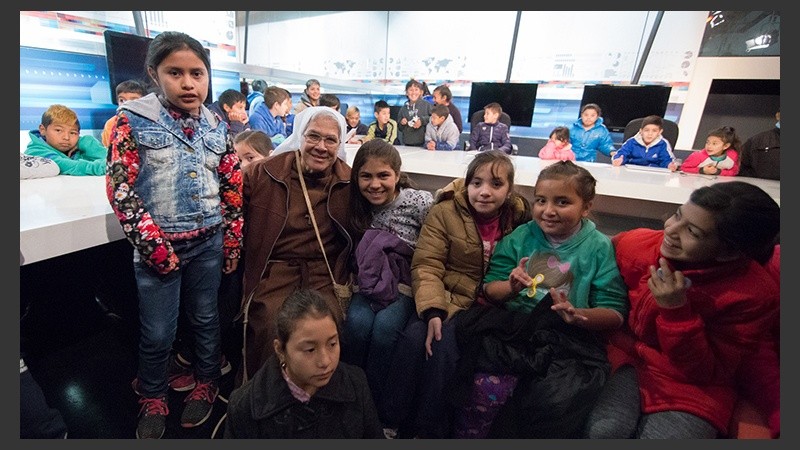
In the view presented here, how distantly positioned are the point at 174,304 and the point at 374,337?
69 centimetres

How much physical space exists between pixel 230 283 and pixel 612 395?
56.9 inches

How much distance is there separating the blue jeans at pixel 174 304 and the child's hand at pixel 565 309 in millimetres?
1138

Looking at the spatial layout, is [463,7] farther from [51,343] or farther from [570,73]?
[570,73]

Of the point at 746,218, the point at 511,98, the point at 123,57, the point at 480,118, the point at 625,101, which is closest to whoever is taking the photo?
the point at 746,218

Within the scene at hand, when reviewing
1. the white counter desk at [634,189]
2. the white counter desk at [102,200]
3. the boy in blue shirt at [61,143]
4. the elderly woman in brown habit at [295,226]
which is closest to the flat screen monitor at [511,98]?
the white counter desk at [102,200]

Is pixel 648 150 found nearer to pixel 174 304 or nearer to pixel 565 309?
pixel 565 309

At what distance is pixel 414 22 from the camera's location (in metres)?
7.37

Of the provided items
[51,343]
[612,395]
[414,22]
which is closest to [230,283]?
[51,343]

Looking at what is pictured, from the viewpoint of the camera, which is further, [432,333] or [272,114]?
[272,114]

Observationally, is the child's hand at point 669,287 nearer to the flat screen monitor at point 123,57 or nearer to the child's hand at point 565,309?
the child's hand at point 565,309

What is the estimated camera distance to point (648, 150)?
3.01 meters

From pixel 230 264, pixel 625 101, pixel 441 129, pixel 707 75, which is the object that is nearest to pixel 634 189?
pixel 230 264

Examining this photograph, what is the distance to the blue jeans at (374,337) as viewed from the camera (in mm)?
1336

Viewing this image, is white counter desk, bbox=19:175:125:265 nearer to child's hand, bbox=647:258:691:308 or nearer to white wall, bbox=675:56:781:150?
child's hand, bbox=647:258:691:308
